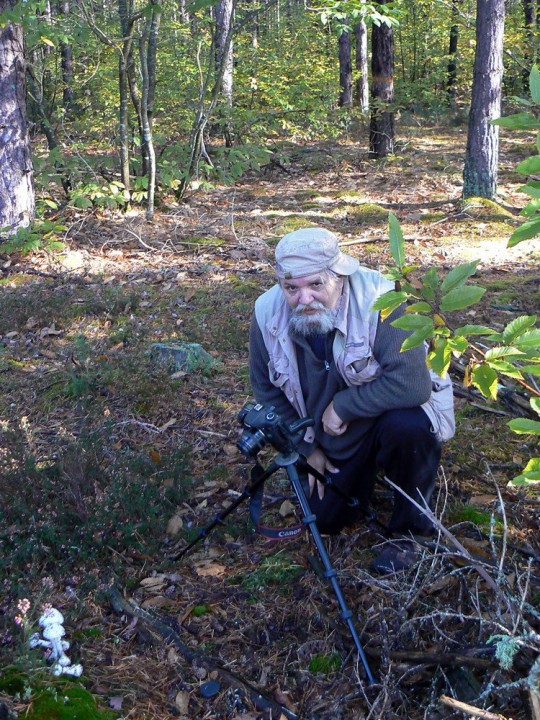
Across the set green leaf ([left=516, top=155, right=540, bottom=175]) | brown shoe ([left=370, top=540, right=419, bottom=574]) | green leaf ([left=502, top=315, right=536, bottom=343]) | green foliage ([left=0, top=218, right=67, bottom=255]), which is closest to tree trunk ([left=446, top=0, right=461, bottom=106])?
green foliage ([left=0, top=218, right=67, bottom=255])

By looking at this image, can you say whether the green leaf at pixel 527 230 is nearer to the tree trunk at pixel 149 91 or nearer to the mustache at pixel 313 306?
the mustache at pixel 313 306

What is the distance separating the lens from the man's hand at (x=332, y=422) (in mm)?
3570

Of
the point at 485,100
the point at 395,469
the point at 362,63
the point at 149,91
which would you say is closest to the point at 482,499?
the point at 395,469

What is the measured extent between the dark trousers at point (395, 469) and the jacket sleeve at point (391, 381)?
0.09 meters

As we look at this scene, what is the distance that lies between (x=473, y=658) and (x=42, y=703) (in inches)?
64.3

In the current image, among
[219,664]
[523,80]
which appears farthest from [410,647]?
[523,80]

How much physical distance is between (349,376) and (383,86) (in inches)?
440

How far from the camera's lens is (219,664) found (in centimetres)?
316

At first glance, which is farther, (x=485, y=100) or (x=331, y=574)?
(x=485, y=100)

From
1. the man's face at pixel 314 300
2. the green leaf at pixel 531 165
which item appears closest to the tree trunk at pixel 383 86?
the man's face at pixel 314 300

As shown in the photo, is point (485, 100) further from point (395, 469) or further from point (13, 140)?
point (395, 469)

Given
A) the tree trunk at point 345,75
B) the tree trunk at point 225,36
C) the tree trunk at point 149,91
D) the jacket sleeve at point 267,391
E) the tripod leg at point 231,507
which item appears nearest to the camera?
the tripod leg at point 231,507

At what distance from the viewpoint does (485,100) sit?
386 inches

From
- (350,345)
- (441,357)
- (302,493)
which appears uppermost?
(441,357)
